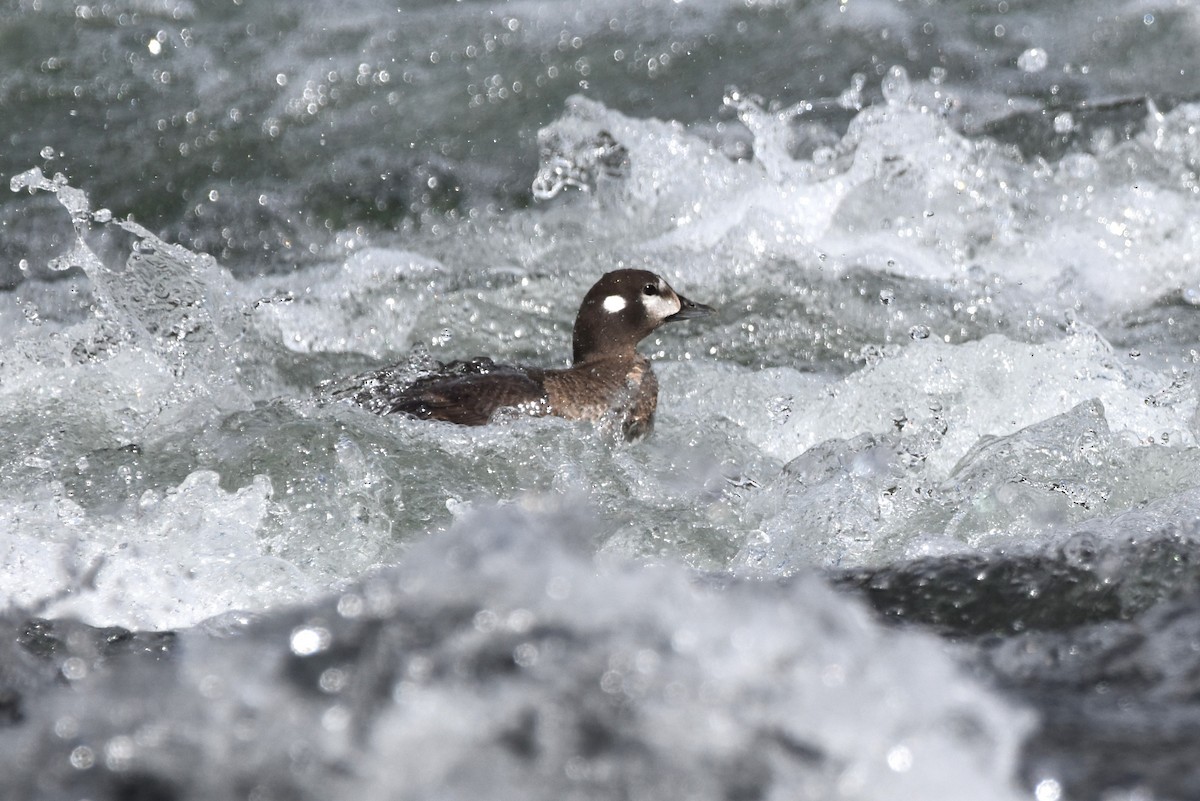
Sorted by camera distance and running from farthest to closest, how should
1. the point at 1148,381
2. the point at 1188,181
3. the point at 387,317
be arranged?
the point at 1188,181, the point at 387,317, the point at 1148,381

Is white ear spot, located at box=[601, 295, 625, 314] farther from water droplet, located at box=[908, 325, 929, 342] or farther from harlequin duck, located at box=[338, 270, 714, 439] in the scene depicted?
water droplet, located at box=[908, 325, 929, 342]

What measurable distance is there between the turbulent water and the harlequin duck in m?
0.15

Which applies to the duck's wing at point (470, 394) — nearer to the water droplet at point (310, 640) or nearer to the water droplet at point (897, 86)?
the water droplet at point (310, 640)

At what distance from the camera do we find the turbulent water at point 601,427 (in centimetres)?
190

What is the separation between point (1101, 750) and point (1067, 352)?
2.83 meters

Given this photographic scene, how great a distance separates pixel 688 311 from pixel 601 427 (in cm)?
96

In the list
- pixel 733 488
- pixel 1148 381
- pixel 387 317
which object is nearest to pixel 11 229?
pixel 387 317

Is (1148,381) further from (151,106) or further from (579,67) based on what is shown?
(151,106)

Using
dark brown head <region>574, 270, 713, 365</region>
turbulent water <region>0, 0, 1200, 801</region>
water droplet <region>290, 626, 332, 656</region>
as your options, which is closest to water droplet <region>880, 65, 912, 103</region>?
turbulent water <region>0, 0, 1200, 801</region>

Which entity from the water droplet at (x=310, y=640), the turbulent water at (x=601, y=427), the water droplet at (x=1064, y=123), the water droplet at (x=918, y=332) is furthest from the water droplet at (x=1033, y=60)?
the water droplet at (x=310, y=640)

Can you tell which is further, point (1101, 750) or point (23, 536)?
point (23, 536)

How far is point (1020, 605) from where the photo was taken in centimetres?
251

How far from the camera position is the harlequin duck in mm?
4363

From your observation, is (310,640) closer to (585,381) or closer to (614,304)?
(585,381)
